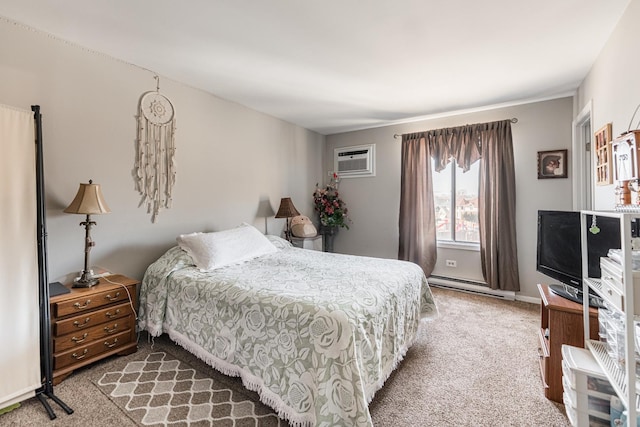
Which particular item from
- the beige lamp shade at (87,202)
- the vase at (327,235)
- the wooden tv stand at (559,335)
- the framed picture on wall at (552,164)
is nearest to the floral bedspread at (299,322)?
the beige lamp shade at (87,202)

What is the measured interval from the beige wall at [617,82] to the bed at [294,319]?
1.72 meters

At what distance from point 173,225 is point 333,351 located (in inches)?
87.6

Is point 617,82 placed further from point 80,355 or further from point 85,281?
point 80,355

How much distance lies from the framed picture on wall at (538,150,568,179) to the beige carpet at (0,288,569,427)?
1780 millimetres

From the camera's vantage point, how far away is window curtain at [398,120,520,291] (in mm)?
3441

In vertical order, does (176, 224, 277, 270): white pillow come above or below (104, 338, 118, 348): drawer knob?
above

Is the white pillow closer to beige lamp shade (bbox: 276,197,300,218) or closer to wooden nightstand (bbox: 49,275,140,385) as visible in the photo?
wooden nightstand (bbox: 49,275,140,385)

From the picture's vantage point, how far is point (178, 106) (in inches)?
113

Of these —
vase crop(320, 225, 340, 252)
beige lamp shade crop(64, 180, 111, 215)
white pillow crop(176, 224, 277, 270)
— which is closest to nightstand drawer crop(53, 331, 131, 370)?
white pillow crop(176, 224, 277, 270)

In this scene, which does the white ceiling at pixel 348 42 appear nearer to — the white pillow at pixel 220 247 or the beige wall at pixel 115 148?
the beige wall at pixel 115 148

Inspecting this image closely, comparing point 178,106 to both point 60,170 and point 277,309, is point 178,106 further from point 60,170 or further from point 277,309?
point 277,309

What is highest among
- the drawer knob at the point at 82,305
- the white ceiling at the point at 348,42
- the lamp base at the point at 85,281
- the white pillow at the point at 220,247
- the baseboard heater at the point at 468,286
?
the white ceiling at the point at 348,42

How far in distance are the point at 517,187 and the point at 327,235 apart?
279 cm

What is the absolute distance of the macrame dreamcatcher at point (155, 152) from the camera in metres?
2.60
